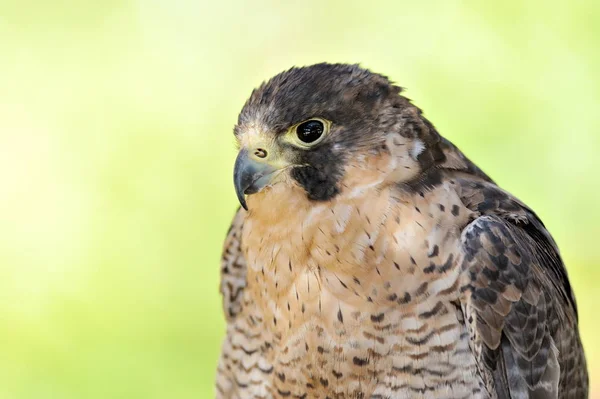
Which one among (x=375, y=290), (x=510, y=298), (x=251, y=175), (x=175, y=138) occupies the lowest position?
(x=510, y=298)

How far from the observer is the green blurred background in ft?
18.3

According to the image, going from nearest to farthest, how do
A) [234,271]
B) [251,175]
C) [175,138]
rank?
1. [251,175]
2. [234,271]
3. [175,138]

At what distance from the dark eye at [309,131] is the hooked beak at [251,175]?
14 centimetres

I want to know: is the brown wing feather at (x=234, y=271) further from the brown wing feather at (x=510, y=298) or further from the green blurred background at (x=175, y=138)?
the green blurred background at (x=175, y=138)

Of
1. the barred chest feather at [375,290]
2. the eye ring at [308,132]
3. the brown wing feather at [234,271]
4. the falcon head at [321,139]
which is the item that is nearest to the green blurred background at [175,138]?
the brown wing feather at [234,271]

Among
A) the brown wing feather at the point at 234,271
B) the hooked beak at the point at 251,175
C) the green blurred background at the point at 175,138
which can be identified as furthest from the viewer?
the green blurred background at the point at 175,138

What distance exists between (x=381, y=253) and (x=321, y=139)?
1.39ft

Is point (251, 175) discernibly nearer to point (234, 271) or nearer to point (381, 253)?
point (381, 253)

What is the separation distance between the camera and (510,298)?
9.38ft

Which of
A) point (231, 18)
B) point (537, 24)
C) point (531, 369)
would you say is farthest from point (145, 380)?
point (537, 24)

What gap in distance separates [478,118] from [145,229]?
2.34 meters

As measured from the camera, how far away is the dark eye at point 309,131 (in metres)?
2.79

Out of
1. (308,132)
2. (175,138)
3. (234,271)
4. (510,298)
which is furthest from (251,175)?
(175,138)

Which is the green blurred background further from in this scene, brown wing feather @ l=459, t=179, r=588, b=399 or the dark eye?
the dark eye
